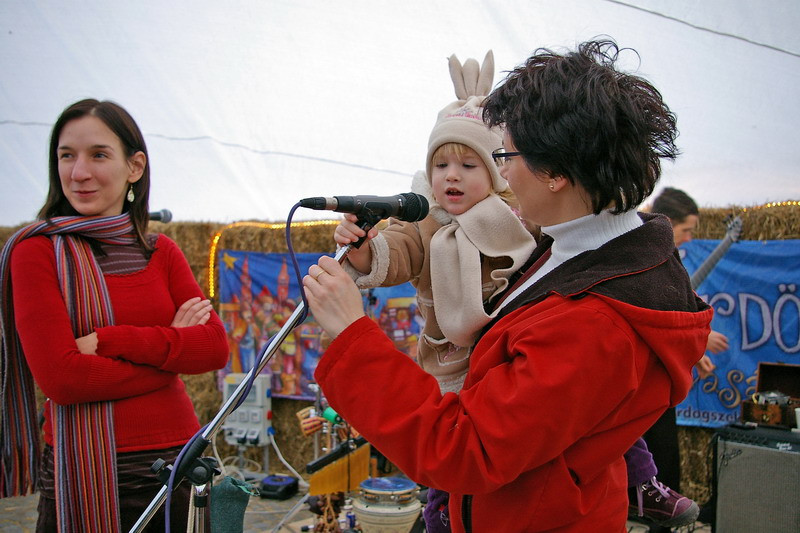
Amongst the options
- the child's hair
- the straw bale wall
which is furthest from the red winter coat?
the straw bale wall

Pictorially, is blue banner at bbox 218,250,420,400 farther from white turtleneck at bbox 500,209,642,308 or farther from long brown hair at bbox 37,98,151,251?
white turtleneck at bbox 500,209,642,308

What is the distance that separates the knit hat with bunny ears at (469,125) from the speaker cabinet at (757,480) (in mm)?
2926

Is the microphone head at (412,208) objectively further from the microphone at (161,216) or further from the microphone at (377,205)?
the microphone at (161,216)

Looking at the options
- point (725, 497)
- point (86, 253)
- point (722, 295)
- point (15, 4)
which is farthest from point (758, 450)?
point (15, 4)

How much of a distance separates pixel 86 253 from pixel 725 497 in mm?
3814

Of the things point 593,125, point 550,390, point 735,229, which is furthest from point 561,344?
point 735,229

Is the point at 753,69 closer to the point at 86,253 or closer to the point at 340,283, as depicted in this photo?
the point at 340,283

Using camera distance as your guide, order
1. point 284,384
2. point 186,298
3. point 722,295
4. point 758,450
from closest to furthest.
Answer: point 186,298 → point 758,450 → point 722,295 → point 284,384

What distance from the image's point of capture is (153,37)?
14.4ft

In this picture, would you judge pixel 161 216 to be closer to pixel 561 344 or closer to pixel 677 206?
pixel 561 344

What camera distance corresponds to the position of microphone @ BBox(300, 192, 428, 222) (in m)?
1.27

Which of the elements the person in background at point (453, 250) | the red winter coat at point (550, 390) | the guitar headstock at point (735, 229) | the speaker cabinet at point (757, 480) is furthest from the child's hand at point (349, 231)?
the guitar headstock at point (735, 229)

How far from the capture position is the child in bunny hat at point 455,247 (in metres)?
1.54

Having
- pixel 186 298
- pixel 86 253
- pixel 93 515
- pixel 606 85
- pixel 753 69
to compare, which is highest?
pixel 753 69
